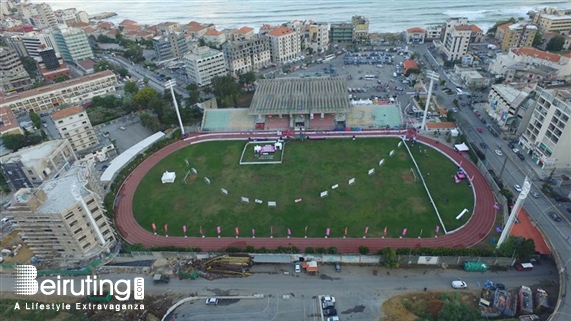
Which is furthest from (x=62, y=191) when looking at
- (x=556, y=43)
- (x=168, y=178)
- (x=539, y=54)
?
(x=556, y=43)

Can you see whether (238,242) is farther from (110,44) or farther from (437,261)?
(110,44)

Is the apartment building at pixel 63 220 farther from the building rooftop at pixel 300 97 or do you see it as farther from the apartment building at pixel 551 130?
the apartment building at pixel 551 130

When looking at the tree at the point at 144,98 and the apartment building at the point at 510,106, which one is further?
the tree at the point at 144,98

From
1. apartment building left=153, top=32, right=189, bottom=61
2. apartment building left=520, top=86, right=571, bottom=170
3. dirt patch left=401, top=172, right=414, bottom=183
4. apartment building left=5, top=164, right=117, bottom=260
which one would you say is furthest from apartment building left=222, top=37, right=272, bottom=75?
apartment building left=520, top=86, right=571, bottom=170

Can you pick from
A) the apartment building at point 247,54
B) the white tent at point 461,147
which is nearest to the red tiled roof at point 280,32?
the apartment building at point 247,54

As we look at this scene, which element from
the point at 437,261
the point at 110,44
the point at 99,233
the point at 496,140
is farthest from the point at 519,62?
the point at 110,44

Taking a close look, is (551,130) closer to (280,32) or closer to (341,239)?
(341,239)
